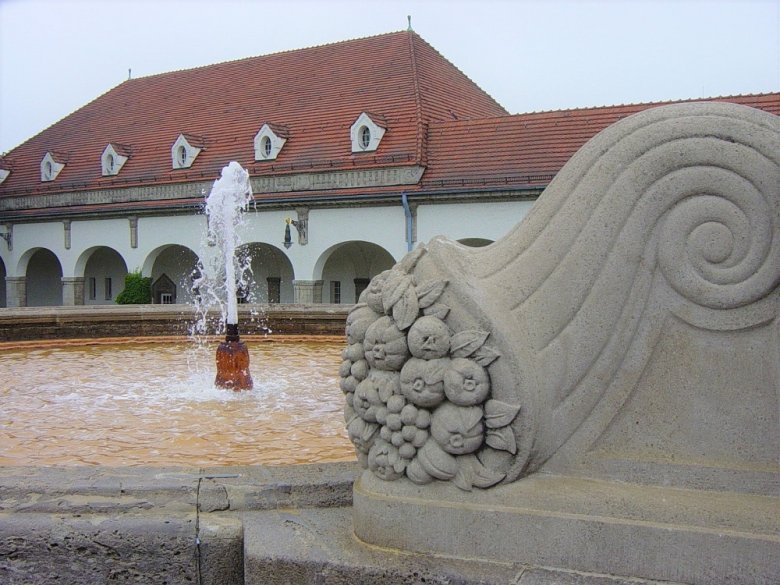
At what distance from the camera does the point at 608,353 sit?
2.61 metres

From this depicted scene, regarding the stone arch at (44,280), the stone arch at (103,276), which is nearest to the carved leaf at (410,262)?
the stone arch at (103,276)

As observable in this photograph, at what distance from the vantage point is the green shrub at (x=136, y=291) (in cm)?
2456

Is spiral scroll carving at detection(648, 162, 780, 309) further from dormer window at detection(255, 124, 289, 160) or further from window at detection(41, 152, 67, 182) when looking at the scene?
window at detection(41, 152, 67, 182)

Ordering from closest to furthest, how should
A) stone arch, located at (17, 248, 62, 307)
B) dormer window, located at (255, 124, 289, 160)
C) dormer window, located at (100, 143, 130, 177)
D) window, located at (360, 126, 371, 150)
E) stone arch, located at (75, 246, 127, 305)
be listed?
window, located at (360, 126, 371, 150) → dormer window, located at (255, 124, 289, 160) → dormer window, located at (100, 143, 130, 177) → stone arch, located at (75, 246, 127, 305) → stone arch, located at (17, 248, 62, 307)

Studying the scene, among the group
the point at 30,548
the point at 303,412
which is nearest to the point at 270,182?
the point at 303,412

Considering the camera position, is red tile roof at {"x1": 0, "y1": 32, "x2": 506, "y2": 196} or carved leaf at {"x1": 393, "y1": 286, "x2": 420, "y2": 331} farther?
red tile roof at {"x1": 0, "y1": 32, "x2": 506, "y2": 196}

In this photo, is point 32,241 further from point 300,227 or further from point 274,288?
point 300,227

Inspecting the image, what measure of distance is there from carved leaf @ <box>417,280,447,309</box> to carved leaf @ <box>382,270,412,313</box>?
0.06 m

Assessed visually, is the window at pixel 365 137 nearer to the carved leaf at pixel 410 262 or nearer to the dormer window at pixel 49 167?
the dormer window at pixel 49 167

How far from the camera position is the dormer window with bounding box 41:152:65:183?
28.2 m

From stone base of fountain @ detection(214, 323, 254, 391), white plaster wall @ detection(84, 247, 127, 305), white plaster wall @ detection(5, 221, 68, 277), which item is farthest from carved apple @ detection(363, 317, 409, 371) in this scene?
white plaster wall @ detection(84, 247, 127, 305)

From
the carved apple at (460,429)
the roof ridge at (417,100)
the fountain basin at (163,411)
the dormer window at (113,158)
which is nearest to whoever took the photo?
the carved apple at (460,429)

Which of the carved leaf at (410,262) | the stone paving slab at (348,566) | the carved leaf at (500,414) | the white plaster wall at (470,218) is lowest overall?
the stone paving slab at (348,566)

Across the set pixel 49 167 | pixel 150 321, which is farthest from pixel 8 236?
pixel 150 321
